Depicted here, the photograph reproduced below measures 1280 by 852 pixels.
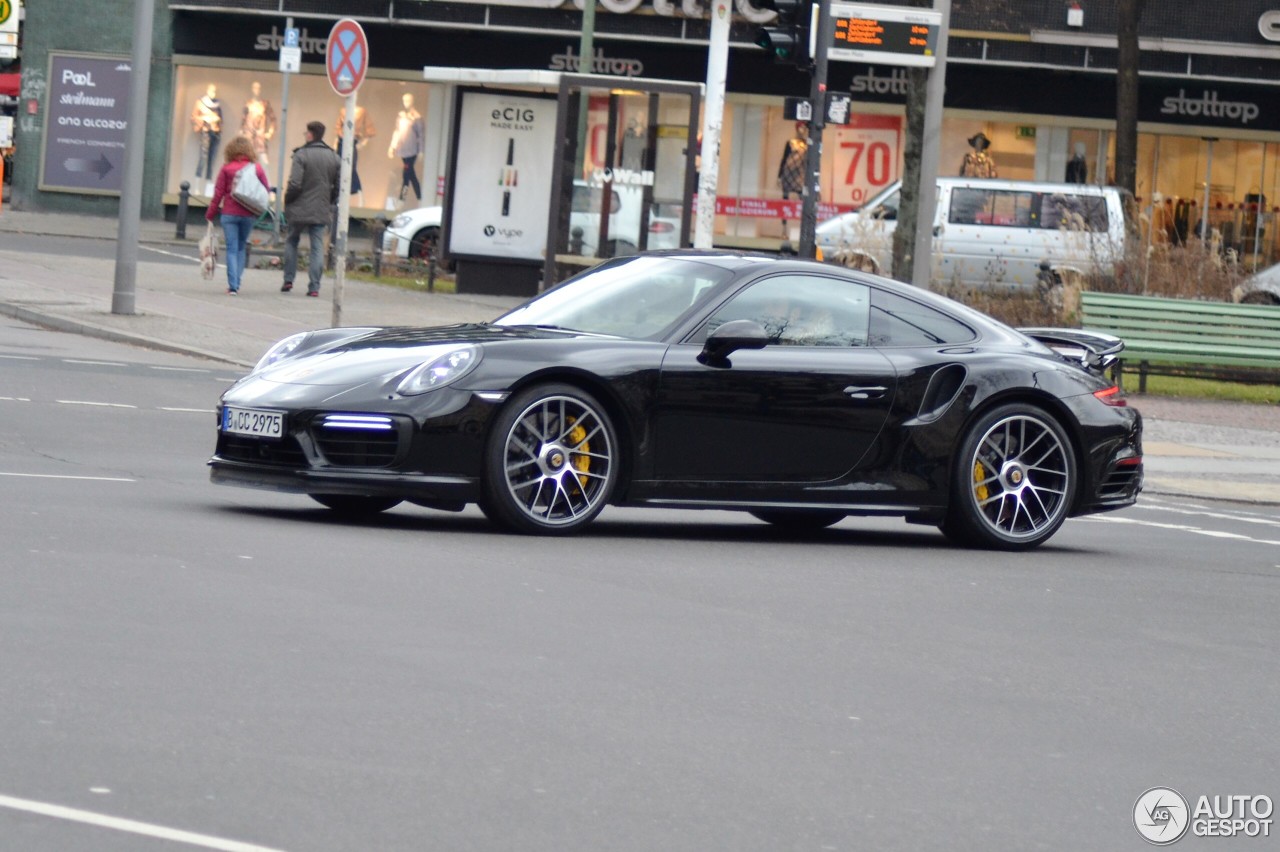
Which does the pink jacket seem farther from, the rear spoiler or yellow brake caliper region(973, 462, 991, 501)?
yellow brake caliper region(973, 462, 991, 501)

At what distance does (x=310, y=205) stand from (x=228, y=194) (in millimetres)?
1094

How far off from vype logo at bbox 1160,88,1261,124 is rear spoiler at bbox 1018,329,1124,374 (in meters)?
30.6

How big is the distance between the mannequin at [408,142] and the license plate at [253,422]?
32496 millimetres

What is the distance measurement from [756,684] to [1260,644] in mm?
2639

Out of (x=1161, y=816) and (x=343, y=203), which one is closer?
(x=1161, y=816)

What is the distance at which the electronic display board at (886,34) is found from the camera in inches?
832

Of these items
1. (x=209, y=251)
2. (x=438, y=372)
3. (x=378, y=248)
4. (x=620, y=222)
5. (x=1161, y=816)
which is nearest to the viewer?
(x=1161, y=816)

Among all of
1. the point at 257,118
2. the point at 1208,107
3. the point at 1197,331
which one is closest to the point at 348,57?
the point at 1197,331

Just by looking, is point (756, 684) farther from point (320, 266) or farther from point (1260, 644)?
point (320, 266)

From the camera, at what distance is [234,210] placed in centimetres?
2394

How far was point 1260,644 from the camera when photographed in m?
8.37

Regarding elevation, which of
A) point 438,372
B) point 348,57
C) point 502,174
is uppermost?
point 348,57

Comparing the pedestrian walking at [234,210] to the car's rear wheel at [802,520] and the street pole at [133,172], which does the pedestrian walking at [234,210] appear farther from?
the car's rear wheel at [802,520]

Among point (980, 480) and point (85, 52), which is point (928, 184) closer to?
point (980, 480)
